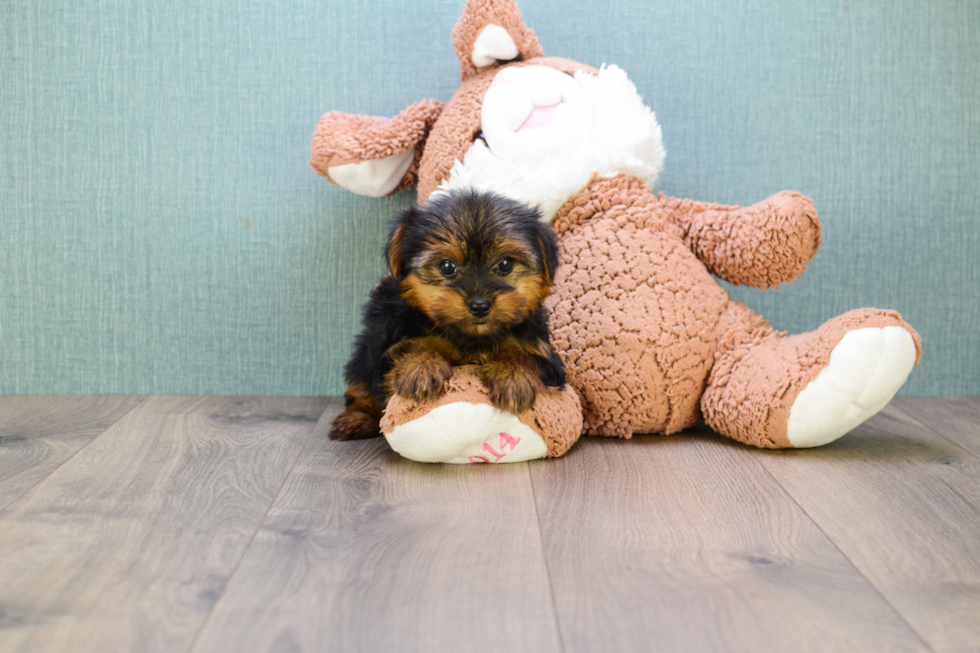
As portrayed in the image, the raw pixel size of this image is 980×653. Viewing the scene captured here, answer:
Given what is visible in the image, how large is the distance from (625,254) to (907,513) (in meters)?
0.91

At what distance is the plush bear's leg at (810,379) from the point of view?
6.04 ft

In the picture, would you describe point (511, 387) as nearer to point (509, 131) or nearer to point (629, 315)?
point (629, 315)

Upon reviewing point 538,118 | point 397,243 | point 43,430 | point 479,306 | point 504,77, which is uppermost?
point 504,77

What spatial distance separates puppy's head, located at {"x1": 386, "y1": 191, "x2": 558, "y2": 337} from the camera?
5.53 feet

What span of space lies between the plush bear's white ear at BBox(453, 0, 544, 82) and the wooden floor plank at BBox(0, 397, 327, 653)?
3.89ft

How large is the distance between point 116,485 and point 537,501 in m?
0.94

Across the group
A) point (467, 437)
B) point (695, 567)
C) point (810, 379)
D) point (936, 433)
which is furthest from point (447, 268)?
point (936, 433)

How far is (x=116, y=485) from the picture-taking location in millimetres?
1731

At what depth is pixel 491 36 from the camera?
218 cm

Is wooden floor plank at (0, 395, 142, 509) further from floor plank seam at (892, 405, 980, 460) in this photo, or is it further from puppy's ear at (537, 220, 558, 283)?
floor plank seam at (892, 405, 980, 460)

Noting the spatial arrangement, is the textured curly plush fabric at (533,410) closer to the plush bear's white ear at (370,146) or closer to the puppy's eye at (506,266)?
the puppy's eye at (506,266)

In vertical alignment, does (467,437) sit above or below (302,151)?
below

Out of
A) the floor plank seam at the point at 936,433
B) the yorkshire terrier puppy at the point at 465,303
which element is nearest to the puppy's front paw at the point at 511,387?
the yorkshire terrier puppy at the point at 465,303

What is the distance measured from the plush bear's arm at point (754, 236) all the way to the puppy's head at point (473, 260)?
0.61m
